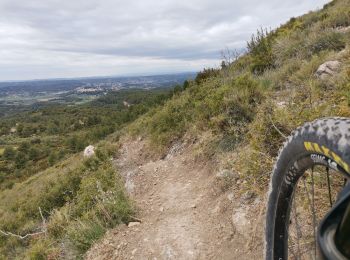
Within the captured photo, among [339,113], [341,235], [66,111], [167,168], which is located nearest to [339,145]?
[341,235]

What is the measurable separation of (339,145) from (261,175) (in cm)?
268

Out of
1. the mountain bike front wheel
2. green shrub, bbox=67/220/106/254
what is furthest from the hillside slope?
the mountain bike front wheel

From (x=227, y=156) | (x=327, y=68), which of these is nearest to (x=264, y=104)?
(x=227, y=156)

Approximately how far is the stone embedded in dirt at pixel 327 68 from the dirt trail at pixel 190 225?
2450 mm

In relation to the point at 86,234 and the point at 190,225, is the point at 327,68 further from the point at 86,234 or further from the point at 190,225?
the point at 86,234

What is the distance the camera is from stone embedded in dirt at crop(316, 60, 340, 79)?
5900 mm

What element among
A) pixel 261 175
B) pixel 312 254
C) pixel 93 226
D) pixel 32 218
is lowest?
pixel 32 218

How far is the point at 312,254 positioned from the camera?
284cm

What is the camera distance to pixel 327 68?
6125mm

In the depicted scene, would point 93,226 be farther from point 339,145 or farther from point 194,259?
point 339,145

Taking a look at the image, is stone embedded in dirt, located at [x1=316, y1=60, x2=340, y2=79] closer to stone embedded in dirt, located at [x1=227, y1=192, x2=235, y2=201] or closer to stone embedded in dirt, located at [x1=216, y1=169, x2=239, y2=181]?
stone embedded in dirt, located at [x1=216, y1=169, x2=239, y2=181]

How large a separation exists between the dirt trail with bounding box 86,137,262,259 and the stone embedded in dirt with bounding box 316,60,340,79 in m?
2.45

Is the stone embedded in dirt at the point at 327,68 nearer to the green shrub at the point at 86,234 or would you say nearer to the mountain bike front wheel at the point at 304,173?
the mountain bike front wheel at the point at 304,173

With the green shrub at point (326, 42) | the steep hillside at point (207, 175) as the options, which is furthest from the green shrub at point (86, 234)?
the green shrub at point (326, 42)
